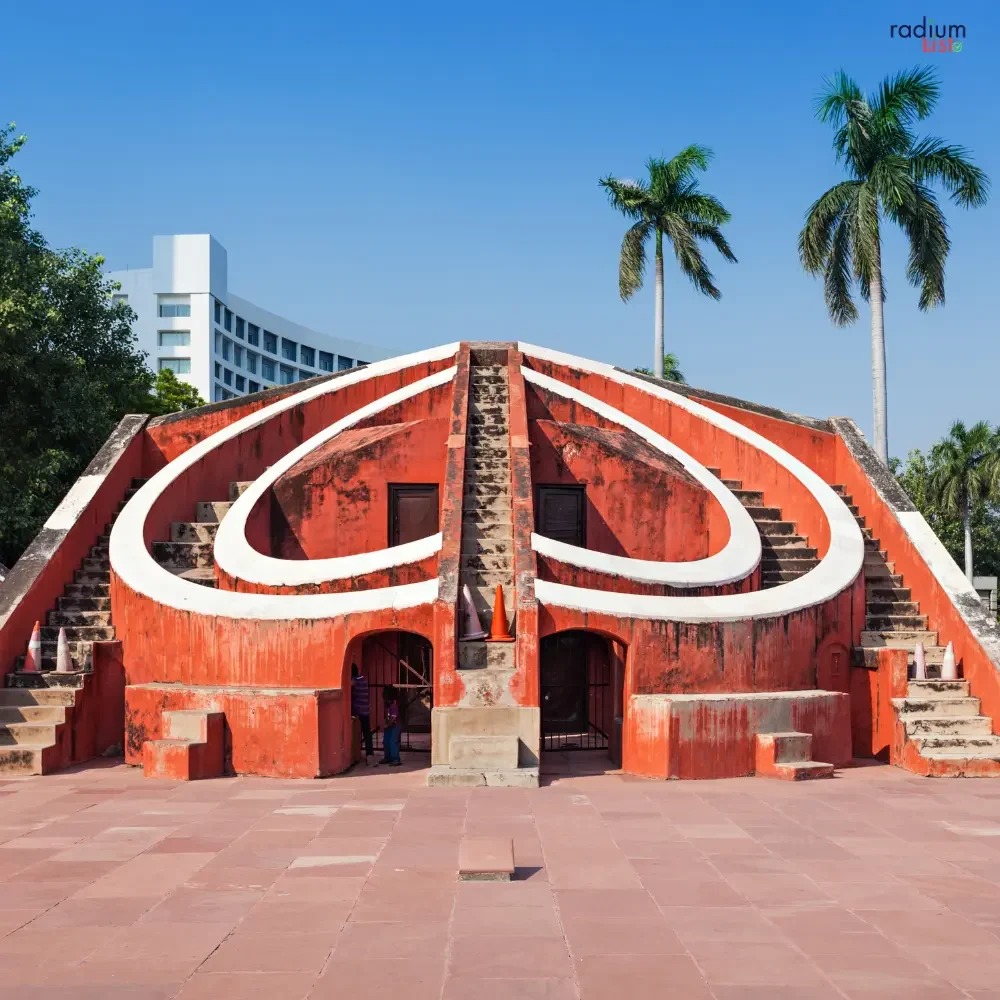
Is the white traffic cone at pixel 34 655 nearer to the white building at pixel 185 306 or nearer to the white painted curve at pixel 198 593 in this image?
the white painted curve at pixel 198 593

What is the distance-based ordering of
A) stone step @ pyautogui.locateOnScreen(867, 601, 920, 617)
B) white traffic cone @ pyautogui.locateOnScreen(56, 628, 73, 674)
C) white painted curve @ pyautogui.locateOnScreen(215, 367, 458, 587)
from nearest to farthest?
1. white painted curve @ pyautogui.locateOnScreen(215, 367, 458, 587)
2. white traffic cone @ pyautogui.locateOnScreen(56, 628, 73, 674)
3. stone step @ pyautogui.locateOnScreen(867, 601, 920, 617)

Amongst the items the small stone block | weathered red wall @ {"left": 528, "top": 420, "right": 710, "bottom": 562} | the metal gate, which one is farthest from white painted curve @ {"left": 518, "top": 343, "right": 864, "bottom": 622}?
the small stone block

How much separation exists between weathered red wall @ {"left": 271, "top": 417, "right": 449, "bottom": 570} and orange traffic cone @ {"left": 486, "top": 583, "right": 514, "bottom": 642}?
3344 mm

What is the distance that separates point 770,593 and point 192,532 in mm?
5964

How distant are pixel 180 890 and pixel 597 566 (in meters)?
4.98

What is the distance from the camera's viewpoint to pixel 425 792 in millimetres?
8656

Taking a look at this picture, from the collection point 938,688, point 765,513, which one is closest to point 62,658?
point 765,513

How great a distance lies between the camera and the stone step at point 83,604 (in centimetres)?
1170

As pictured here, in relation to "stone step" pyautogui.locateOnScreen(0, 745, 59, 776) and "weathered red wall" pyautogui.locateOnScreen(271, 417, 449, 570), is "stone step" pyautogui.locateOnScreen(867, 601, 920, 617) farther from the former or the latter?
"stone step" pyautogui.locateOnScreen(0, 745, 59, 776)

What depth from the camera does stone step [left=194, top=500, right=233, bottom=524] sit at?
43.4ft

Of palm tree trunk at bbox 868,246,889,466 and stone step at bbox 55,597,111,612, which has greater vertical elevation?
palm tree trunk at bbox 868,246,889,466

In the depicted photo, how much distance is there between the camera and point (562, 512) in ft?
42.9

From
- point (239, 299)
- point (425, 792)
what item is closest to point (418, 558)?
point (425, 792)

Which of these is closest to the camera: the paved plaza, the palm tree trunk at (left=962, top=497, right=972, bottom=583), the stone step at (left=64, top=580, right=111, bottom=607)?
the paved plaza
